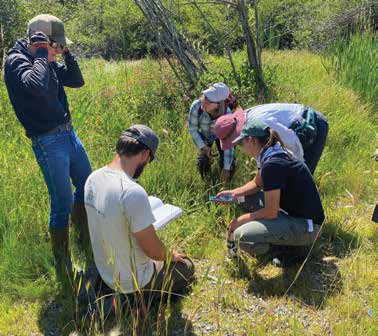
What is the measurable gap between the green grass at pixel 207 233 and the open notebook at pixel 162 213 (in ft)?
1.61

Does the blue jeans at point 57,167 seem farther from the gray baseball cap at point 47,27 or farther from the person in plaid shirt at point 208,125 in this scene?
the person in plaid shirt at point 208,125

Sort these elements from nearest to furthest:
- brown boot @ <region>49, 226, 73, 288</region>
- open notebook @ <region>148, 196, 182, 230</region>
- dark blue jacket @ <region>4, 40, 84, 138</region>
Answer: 1. open notebook @ <region>148, 196, 182, 230</region>
2. dark blue jacket @ <region>4, 40, 84, 138</region>
3. brown boot @ <region>49, 226, 73, 288</region>

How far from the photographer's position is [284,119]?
11.0ft

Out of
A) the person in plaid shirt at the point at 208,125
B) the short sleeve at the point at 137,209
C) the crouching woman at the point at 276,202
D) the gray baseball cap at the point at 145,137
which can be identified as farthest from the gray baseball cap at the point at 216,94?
the short sleeve at the point at 137,209

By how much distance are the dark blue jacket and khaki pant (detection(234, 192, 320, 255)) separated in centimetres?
149

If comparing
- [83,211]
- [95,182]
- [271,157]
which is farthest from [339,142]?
[95,182]

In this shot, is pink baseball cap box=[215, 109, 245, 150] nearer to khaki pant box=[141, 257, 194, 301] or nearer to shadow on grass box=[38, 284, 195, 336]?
khaki pant box=[141, 257, 194, 301]

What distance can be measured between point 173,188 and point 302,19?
22.8ft

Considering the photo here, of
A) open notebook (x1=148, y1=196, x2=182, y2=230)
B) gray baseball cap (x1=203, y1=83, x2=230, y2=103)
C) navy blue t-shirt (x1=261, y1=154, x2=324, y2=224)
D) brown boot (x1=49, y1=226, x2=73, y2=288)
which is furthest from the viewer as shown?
gray baseball cap (x1=203, y1=83, x2=230, y2=103)

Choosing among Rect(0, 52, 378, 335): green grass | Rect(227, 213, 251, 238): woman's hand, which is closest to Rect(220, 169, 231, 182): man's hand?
Rect(0, 52, 378, 335): green grass

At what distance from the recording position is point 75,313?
2.62 metres

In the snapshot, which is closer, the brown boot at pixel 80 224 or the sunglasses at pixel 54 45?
the sunglasses at pixel 54 45

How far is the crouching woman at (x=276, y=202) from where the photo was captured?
2.82 meters

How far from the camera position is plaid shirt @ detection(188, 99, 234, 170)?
3.86m
